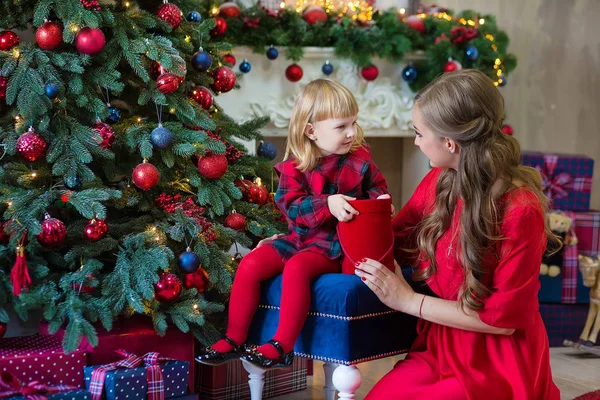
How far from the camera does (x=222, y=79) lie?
324 cm

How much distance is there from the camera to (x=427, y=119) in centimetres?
209

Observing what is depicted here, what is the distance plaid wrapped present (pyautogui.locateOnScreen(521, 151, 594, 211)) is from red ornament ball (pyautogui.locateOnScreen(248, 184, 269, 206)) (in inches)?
58.2

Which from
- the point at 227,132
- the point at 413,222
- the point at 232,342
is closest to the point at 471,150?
the point at 413,222

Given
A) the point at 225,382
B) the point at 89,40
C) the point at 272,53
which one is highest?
the point at 89,40

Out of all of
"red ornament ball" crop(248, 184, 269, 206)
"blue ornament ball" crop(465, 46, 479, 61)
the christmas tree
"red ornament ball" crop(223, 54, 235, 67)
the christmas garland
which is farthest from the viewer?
"blue ornament ball" crop(465, 46, 479, 61)

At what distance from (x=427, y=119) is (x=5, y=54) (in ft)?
4.80

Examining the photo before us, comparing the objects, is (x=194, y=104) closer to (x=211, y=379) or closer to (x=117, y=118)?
(x=117, y=118)

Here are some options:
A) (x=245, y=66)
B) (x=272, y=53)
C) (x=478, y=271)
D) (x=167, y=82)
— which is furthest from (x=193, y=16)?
(x=478, y=271)

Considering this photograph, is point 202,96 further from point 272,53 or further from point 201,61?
point 272,53

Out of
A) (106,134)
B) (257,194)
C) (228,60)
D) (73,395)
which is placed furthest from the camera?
(228,60)

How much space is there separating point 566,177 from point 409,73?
1.00 meters

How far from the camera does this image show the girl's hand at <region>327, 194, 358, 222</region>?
2.18m

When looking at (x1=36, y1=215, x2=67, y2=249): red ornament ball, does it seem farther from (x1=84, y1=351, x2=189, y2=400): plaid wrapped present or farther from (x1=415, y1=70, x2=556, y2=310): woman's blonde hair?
(x1=415, y1=70, x2=556, y2=310): woman's blonde hair

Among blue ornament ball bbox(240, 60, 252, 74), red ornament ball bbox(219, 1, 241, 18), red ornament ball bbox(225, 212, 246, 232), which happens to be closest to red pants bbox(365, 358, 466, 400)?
red ornament ball bbox(225, 212, 246, 232)
